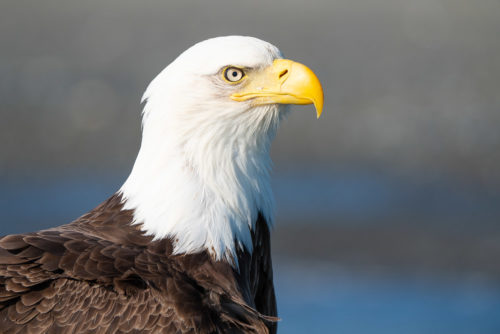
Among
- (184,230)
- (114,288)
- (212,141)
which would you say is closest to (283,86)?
(212,141)

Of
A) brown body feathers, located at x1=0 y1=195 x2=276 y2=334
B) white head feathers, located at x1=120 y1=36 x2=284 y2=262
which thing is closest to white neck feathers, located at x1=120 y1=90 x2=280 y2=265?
white head feathers, located at x1=120 y1=36 x2=284 y2=262

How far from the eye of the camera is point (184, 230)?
4.22 m

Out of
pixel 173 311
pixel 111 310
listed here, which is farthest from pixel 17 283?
pixel 173 311

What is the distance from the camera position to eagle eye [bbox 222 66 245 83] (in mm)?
4441

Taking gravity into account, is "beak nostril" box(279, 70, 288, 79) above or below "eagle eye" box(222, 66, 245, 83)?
above

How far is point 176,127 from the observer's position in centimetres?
437

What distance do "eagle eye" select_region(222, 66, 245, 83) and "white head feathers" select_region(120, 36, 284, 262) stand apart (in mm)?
36

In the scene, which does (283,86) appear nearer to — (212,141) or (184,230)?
(212,141)

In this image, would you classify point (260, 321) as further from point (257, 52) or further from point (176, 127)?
point (257, 52)

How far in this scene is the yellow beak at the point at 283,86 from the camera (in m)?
4.48

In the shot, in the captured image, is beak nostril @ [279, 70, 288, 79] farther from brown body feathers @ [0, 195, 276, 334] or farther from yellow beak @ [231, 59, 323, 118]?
brown body feathers @ [0, 195, 276, 334]

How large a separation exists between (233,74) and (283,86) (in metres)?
0.28

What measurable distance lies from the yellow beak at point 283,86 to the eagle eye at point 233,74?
6 cm

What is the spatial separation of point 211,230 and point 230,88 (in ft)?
2.56
